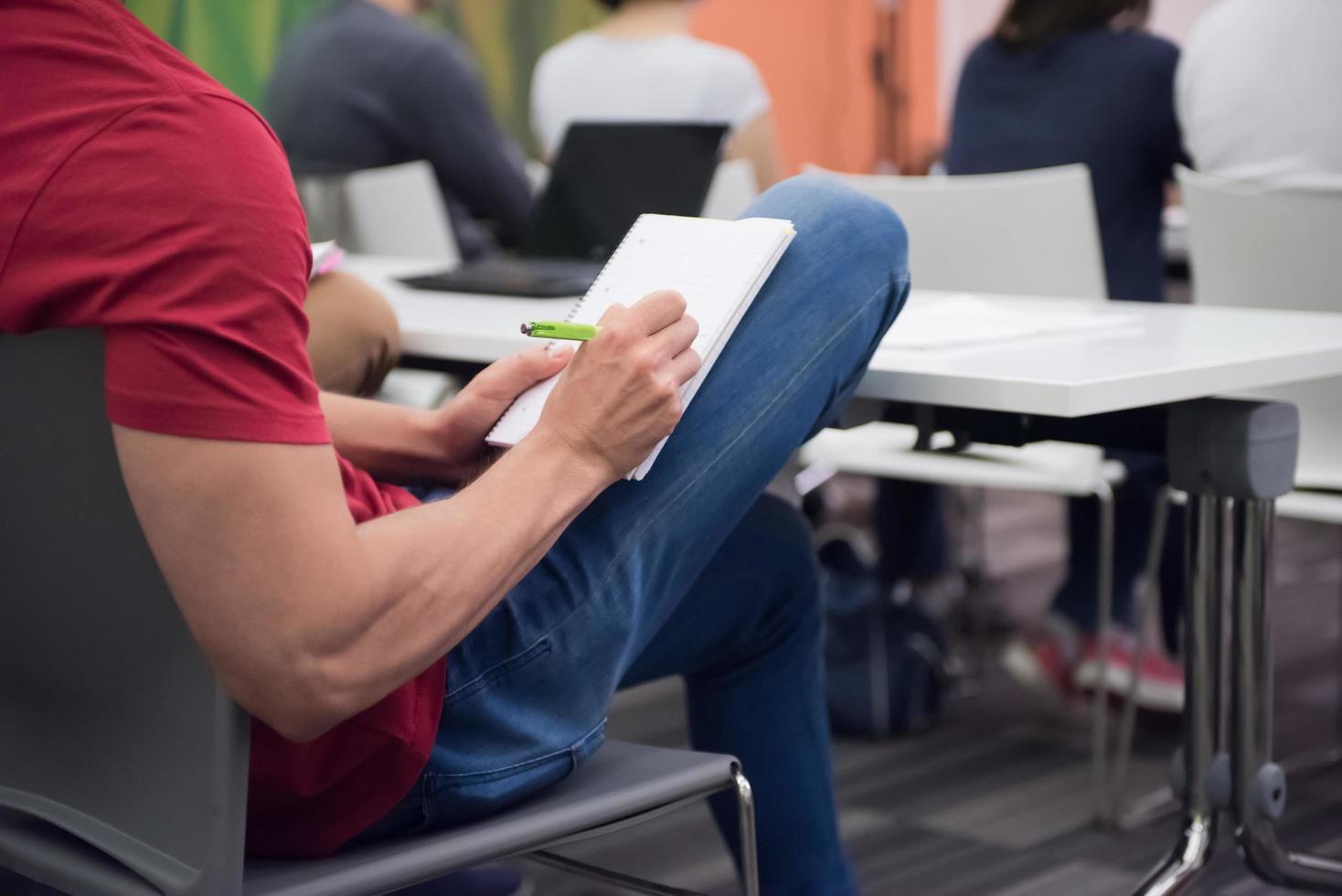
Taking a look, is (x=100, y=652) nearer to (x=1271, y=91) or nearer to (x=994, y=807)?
(x=994, y=807)

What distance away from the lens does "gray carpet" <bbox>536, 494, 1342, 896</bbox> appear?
1835 mm

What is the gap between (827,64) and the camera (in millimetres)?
6227

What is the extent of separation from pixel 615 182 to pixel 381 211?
54 cm

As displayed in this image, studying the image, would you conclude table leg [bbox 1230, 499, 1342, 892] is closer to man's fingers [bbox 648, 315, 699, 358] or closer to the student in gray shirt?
man's fingers [bbox 648, 315, 699, 358]

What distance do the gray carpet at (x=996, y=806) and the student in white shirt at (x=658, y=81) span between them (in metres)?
0.94

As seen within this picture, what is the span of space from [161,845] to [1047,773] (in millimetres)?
1563

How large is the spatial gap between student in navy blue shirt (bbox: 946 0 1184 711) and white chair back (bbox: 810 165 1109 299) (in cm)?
26

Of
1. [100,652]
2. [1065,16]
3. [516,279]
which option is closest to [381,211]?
[516,279]

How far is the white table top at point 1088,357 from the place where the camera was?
1059 mm

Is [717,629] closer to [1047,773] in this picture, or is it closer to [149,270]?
[149,270]

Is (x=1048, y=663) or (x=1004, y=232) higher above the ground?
(x=1004, y=232)

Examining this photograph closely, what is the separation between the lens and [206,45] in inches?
175

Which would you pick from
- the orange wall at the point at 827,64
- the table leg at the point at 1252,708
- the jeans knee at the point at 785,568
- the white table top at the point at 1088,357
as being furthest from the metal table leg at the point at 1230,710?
the orange wall at the point at 827,64

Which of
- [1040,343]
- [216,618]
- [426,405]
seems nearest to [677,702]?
[426,405]
